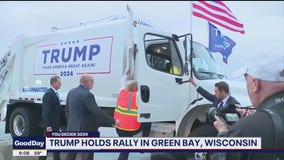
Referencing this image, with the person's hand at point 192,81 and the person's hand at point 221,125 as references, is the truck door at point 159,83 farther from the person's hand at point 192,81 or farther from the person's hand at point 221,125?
the person's hand at point 221,125

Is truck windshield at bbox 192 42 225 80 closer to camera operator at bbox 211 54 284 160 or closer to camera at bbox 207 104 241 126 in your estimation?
camera at bbox 207 104 241 126

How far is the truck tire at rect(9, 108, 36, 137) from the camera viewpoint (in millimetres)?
8203

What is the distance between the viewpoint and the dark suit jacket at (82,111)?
5.41 m

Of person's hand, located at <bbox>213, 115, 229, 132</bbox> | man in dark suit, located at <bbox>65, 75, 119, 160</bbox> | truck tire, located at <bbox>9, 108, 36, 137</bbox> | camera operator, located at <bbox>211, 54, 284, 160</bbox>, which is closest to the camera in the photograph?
camera operator, located at <bbox>211, 54, 284, 160</bbox>

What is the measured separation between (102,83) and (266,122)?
5406 mm

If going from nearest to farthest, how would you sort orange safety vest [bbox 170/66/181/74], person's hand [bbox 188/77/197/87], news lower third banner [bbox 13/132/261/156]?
news lower third banner [bbox 13/132/261/156]
person's hand [bbox 188/77/197/87]
orange safety vest [bbox 170/66/181/74]

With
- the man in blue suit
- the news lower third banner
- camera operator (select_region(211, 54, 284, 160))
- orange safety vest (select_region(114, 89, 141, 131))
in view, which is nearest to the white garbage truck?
orange safety vest (select_region(114, 89, 141, 131))

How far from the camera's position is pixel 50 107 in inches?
235

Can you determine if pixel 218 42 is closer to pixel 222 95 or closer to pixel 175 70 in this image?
pixel 175 70

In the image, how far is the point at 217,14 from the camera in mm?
7496

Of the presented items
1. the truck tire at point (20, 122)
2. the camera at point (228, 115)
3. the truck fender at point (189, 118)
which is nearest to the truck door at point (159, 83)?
the truck fender at point (189, 118)

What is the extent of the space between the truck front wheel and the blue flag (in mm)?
4400

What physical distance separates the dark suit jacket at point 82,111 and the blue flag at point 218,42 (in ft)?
8.77

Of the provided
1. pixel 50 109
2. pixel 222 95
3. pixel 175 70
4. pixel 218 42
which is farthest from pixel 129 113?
pixel 218 42
